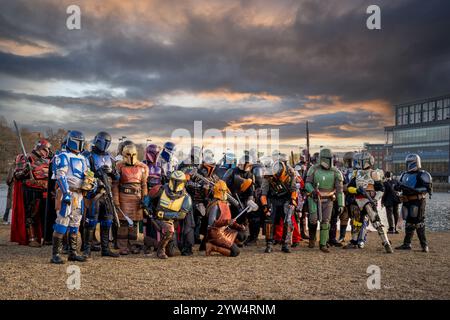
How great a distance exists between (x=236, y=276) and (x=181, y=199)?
7.99 feet

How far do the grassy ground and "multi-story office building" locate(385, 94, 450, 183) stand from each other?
68.8 meters

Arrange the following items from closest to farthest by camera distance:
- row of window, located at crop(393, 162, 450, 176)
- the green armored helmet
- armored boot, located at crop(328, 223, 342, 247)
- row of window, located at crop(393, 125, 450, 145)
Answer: the green armored helmet < armored boot, located at crop(328, 223, 342, 247) < row of window, located at crop(393, 162, 450, 176) < row of window, located at crop(393, 125, 450, 145)

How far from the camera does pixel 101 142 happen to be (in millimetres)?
8438

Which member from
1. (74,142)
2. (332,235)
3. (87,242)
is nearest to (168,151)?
(74,142)

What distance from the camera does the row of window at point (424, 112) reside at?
74.1m

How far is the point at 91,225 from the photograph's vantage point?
812cm

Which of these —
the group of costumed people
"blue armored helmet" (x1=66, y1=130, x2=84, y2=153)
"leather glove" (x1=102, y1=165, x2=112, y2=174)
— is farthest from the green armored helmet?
"blue armored helmet" (x1=66, y1=130, x2=84, y2=153)

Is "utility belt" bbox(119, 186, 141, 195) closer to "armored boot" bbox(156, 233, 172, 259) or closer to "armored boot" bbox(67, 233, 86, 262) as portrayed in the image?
"armored boot" bbox(156, 233, 172, 259)

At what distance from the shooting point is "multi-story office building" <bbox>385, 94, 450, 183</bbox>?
232 ft

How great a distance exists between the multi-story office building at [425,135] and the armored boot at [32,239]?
7106 cm

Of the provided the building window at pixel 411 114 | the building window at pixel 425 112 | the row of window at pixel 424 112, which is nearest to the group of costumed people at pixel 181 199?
the row of window at pixel 424 112

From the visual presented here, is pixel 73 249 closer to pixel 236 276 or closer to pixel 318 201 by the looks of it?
pixel 236 276

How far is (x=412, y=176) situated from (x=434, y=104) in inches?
2975
